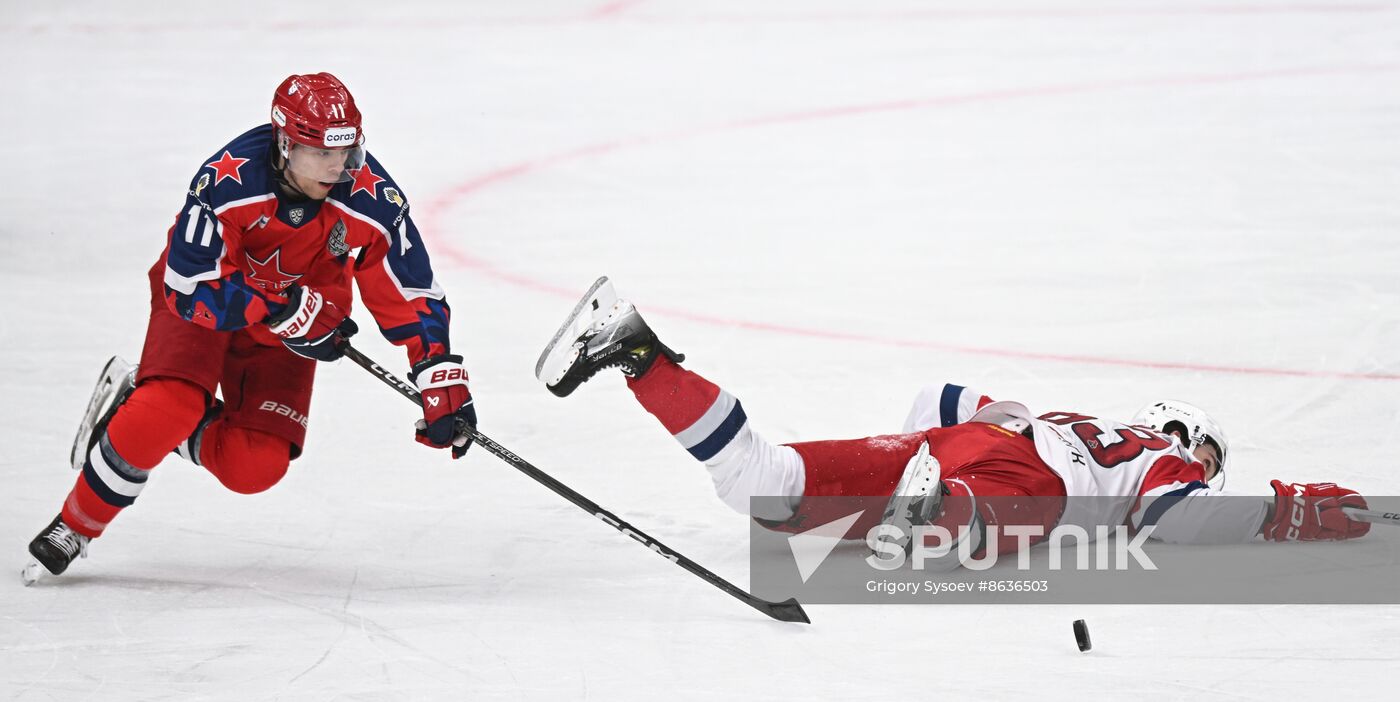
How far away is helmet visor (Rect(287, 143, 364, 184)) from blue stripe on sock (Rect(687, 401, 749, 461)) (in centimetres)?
98

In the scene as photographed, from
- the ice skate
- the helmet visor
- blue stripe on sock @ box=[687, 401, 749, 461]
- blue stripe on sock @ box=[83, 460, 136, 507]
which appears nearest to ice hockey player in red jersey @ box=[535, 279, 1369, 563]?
blue stripe on sock @ box=[687, 401, 749, 461]

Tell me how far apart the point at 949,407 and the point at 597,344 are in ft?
3.38

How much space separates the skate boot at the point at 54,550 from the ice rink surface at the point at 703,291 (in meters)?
0.06

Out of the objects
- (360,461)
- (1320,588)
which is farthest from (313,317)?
(1320,588)

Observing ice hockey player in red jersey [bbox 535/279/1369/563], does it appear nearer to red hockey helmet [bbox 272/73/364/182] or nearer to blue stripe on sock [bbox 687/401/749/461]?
blue stripe on sock [bbox 687/401/749/461]

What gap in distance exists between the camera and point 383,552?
3809 mm

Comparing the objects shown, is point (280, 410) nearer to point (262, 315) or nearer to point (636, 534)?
point (262, 315)

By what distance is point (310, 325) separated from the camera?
3.56 m

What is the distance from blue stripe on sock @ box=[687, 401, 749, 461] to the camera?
11.3ft

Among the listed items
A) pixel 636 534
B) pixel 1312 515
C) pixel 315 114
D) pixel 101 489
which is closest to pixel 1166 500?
pixel 1312 515

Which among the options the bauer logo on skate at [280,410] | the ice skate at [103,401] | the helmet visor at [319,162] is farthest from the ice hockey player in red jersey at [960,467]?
the ice skate at [103,401]

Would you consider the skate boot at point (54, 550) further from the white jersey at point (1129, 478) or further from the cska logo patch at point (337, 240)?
the white jersey at point (1129, 478)

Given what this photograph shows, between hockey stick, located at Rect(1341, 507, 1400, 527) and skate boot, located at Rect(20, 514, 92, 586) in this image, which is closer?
skate boot, located at Rect(20, 514, 92, 586)

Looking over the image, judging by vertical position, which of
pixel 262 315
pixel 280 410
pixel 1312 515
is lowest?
pixel 280 410
